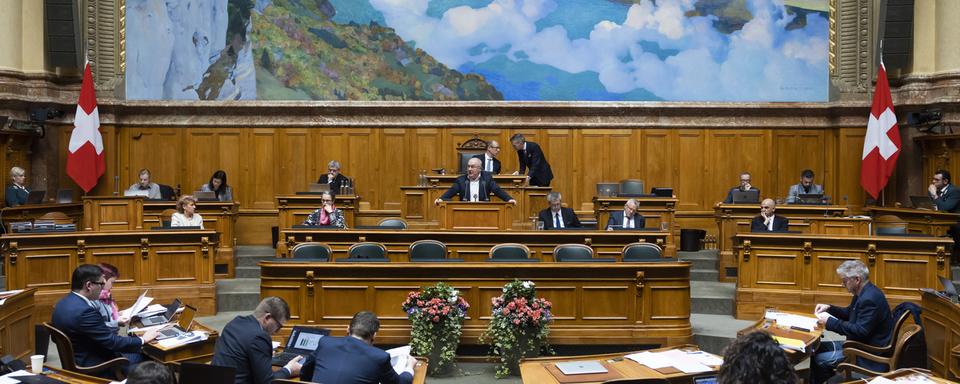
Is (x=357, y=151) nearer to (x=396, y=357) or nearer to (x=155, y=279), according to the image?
(x=155, y=279)

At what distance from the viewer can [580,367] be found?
529cm

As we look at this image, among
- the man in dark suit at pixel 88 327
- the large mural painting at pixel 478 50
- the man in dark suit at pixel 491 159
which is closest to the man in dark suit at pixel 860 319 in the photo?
the man in dark suit at pixel 88 327

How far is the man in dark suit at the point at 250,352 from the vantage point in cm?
524

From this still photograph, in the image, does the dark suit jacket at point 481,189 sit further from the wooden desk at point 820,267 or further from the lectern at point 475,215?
the wooden desk at point 820,267

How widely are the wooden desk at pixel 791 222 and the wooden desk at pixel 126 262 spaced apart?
21.8 ft

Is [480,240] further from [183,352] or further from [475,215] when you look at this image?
[183,352]

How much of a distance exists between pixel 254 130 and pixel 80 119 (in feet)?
9.73

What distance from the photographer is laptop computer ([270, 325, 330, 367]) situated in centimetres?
570

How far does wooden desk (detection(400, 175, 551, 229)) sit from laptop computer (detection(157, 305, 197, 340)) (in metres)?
5.70

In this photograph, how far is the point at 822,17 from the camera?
16.0 meters

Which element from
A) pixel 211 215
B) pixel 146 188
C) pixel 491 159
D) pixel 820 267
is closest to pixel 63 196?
pixel 146 188

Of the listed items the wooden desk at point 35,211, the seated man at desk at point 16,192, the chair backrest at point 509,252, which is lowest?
the chair backrest at point 509,252

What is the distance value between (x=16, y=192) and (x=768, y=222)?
10653 mm

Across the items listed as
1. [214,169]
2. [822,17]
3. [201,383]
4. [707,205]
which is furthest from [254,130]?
[201,383]
